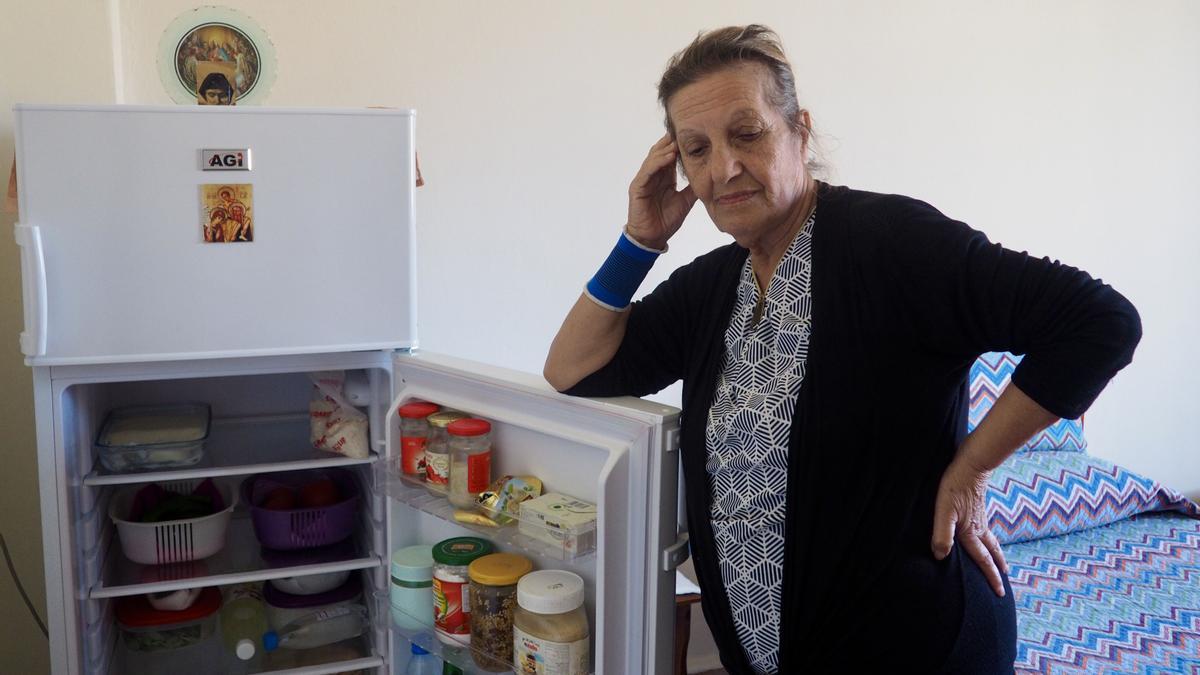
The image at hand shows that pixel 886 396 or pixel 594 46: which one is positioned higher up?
pixel 594 46

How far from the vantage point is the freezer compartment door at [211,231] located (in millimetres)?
1510

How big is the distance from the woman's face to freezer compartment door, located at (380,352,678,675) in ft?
0.97

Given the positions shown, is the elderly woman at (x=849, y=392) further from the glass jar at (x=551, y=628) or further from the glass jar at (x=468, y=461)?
the glass jar at (x=468, y=461)

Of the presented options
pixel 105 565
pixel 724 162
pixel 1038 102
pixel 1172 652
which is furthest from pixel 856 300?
pixel 1038 102

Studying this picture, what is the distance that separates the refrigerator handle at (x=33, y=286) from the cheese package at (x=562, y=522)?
804 millimetres

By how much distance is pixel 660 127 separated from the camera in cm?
247

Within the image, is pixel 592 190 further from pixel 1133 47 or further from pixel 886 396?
pixel 1133 47

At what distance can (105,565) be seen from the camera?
1.87 m

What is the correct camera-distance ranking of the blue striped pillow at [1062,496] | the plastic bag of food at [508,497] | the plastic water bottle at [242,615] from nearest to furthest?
the plastic bag of food at [508,497], the plastic water bottle at [242,615], the blue striped pillow at [1062,496]

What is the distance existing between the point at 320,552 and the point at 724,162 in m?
1.21

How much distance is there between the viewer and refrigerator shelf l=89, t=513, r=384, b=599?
5.78 ft

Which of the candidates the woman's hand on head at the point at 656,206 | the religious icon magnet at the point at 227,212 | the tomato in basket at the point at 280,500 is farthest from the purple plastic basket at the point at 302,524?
the woman's hand on head at the point at 656,206

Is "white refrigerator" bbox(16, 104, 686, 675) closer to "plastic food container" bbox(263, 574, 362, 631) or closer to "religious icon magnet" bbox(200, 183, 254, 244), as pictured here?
"religious icon magnet" bbox(200, 183, 254, 244)

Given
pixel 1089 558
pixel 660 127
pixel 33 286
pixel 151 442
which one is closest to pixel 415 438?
pixel 151 442
